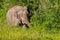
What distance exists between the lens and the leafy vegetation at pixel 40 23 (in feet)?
42.2

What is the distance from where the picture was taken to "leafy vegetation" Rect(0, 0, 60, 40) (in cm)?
1287

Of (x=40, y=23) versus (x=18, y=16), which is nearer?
(x=40, y=23)

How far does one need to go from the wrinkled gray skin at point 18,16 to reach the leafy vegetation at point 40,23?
37 cm

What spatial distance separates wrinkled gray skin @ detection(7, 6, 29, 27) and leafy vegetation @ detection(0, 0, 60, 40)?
0.37 meters

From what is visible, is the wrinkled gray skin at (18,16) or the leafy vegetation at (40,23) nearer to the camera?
the leafy vegetation at (40,23)

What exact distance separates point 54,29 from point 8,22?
3155 millimetres

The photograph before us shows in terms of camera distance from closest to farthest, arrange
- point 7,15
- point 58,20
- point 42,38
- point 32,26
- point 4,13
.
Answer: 1. point 42,38
2. point 58,20
3. point 32,26
4. point 7,15
5. point 4,13

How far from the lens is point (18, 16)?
54.1 feet

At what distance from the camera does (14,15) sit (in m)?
16.6

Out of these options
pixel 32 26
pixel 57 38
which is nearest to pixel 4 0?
Result: pixel 32 26

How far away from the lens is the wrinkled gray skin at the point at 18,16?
16328 millimetres

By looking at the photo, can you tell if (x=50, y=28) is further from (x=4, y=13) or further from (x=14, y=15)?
(x=4, y=13)

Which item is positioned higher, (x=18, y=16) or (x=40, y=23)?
(x=18, y=16)

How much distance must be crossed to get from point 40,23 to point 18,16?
143cm
